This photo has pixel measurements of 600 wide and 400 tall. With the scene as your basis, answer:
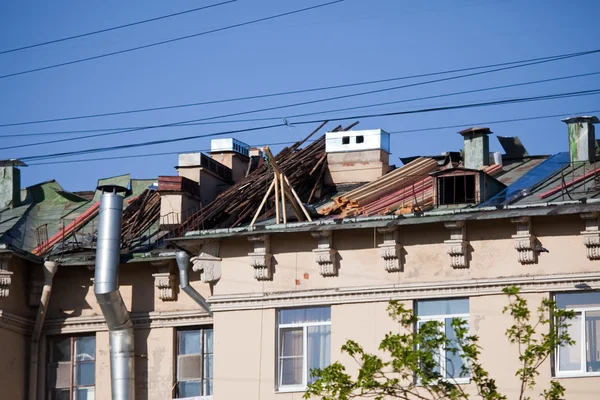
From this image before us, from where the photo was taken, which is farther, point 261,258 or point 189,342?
point 189,342

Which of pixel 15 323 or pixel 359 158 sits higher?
pixel 359 158

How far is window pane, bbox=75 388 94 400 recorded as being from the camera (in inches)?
1275

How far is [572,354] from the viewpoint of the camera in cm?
2745

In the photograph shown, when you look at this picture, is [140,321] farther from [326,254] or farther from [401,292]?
[401,292]

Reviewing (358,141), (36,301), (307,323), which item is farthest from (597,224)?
(36,301)

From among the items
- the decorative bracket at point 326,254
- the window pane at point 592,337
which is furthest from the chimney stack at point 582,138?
the decorative bracket at point 326,254

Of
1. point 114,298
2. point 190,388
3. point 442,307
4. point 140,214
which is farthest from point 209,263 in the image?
point 140,214

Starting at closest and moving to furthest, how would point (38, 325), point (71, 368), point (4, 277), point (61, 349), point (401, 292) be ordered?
point (401, 292) < point (4, 277) < point (38, 325) < point (71, 368) < point (61, 349)

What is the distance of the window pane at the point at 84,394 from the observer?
32375 millimetres

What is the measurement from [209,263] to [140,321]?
3184 millimetres

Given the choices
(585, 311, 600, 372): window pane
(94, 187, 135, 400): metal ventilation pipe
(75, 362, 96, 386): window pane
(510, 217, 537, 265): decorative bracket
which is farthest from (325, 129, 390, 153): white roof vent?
(585, 311, 600, 372): window pane

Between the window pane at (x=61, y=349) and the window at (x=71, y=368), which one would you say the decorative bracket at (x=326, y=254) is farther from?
the window pane at (x=61, y=349)

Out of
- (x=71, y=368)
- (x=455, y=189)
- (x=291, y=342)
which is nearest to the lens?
(x=291, y=342)

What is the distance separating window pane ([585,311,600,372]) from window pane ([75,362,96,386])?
11128 mm
